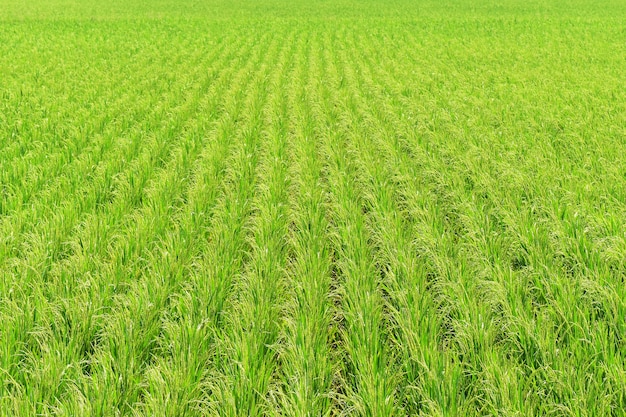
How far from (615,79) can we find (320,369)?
469 inches

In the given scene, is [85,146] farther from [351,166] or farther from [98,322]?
[98,322]

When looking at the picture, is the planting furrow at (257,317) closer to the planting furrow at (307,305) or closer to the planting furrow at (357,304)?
the planting furrow at (307,305)

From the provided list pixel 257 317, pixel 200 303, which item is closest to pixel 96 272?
pixel 200 303

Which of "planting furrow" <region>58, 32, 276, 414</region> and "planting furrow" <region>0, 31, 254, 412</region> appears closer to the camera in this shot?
"planting furrow" <region>58, 32, 276, 414</region>

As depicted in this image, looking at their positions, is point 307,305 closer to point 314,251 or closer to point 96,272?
point 314,251

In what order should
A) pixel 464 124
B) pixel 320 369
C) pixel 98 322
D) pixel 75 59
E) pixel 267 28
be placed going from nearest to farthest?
pixel 320 369 < pixel 98 322 < pixel 464 124 < pixel 75 59 < pixel 267 28

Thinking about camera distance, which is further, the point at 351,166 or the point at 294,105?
the point at 294,105

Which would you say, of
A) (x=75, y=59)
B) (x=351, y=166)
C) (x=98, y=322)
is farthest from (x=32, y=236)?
(x=75, y=59)

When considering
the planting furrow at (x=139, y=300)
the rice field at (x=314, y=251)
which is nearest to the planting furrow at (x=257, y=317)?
the rice field at (x=314, y=251)

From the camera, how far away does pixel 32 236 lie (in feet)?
13.9

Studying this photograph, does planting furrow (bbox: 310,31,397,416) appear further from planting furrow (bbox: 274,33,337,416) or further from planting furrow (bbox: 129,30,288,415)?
planting furrow (bbox: 129,30,288,415)

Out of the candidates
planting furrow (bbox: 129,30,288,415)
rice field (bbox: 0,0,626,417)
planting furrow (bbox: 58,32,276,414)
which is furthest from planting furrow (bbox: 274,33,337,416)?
planting furrow (bbox: 58,32,276,414)

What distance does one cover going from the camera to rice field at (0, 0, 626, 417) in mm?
2680

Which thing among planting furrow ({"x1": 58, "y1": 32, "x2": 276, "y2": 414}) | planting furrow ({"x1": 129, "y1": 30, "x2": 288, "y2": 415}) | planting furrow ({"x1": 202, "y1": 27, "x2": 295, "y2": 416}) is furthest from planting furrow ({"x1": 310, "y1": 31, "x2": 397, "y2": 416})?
planting furrow ({"x1": 58, "y1": 32, "x2": 276, "y2": 414})
